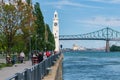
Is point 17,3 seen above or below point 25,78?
above

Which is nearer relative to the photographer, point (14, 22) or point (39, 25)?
point (14, 22)

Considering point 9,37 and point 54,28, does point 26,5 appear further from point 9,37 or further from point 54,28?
point 54,28

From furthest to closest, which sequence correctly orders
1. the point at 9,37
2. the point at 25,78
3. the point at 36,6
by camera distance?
the point at 36,6 → the point at 9,37 → the point at 25,78

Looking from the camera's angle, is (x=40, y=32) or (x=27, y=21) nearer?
(x=27, y=21)

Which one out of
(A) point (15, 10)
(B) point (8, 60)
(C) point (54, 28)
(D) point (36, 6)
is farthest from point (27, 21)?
(C) point (54, 28)

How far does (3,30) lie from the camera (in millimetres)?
52938

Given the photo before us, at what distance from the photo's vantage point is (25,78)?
15.7 m

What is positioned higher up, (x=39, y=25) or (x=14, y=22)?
(x=39, y=25)

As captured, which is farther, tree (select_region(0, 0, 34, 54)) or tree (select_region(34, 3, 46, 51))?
tree (select_region(34, 3, 46, 51))

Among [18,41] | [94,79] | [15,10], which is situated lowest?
[94,79]

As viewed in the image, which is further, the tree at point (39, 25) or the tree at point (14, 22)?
the tree at point (39, 25)

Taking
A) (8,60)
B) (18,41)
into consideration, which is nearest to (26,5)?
(18,41)

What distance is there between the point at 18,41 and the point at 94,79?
39.1 ft

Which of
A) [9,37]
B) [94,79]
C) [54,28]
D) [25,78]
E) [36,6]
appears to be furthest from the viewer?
[54,28]
